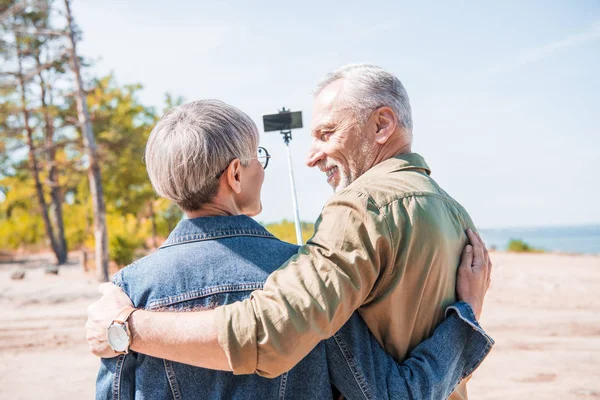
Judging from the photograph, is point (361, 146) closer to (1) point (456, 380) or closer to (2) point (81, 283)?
(1) point (456, 380)

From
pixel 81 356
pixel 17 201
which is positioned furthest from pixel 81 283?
pixel 17 201

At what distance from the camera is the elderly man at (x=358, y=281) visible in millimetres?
1392

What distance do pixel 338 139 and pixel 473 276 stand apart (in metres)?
0.69

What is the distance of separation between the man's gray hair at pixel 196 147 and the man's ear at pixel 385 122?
1.66ft

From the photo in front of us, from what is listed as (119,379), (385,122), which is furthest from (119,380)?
(385,122)

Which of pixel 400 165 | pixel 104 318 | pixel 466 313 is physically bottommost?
pixel 466 313

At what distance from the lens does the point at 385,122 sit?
6.36 feet

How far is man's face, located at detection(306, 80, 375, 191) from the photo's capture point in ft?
6.54

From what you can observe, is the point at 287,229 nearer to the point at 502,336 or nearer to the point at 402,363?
the point at 402,363

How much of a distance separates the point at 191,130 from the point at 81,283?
14.6 meters

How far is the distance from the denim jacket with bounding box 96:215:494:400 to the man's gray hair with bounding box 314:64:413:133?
619 mm

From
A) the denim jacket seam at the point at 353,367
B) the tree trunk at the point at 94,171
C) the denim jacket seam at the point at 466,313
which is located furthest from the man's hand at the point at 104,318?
the tree trunk at the point at 94,171

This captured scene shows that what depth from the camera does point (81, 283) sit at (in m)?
14.9

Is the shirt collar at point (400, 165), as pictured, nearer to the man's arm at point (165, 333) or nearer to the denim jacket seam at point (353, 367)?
the denim jacket seam at point (353, 367)
